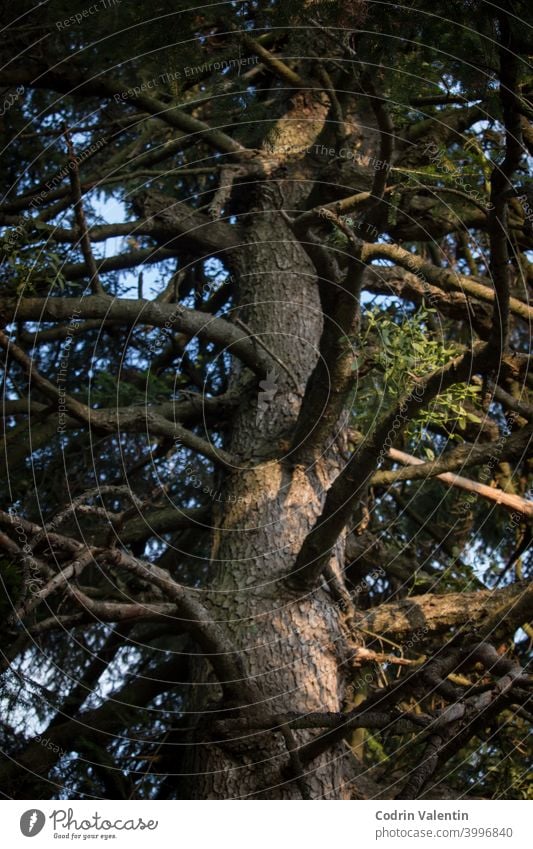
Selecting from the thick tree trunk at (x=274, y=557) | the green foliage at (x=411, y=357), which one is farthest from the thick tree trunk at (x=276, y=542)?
the green foliage at (x=411, y=357)

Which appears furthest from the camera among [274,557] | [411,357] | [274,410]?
[274,410]

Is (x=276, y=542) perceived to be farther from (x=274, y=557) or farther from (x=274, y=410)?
(x=274, y=410)

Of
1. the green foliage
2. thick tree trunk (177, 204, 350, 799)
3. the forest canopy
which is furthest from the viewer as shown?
the green foliage

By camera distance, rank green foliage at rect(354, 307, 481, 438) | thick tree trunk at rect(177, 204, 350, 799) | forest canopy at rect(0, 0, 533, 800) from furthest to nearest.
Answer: green foliage at rect(354, 307, 481, 438) → thick tree trunk at rect(177, 204, 350, 799) → forest canopy at rect(0, 0, 533, 800)

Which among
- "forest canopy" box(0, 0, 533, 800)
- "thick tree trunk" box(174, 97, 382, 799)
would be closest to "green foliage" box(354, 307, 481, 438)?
"forest canopy" box(0, 0, 533, 800)

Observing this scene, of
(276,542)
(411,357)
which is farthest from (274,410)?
(411,357)

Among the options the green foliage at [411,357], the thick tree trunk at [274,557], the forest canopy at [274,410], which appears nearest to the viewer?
the forest canopy at [274,410]

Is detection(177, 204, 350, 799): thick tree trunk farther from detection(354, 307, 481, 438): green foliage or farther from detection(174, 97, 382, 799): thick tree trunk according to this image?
detection(354, 307, 481, 438): green foliage

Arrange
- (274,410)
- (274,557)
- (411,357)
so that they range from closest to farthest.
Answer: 1. (411,357)
2. (274,557)
3. (274,410)

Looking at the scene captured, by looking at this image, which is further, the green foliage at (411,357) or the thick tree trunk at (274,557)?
the green foliage at (411,357)

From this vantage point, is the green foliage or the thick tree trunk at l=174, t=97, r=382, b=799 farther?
the green foliage

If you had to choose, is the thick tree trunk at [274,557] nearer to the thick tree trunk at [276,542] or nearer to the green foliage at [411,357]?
the thick tree trunk at [276,542]

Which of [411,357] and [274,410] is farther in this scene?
[274,410]
